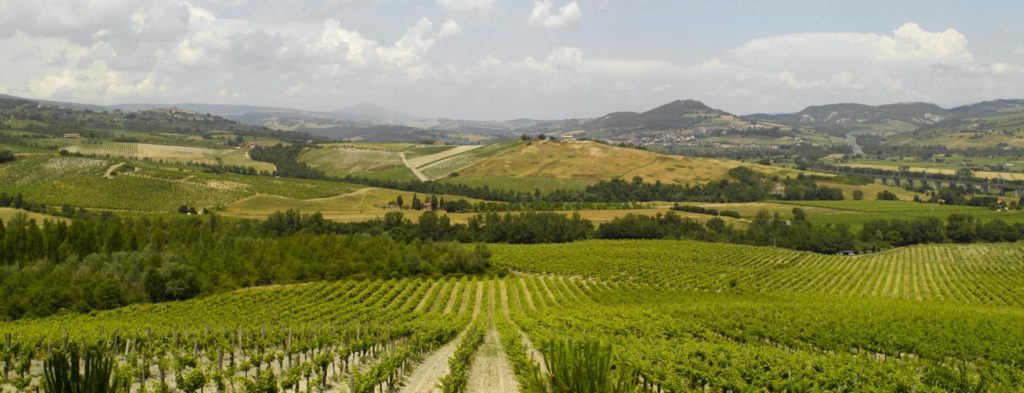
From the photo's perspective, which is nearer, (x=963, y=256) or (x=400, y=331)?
(x=400, y=331)

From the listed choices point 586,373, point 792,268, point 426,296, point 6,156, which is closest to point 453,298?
point 426,296

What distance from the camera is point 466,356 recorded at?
37.8 m

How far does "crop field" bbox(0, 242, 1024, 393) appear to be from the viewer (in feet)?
107

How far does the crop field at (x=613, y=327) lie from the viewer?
32.7 meters

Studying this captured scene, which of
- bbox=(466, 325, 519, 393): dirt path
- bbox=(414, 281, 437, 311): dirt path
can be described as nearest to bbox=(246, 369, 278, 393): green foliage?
bbox=(466, 325, 519, 393): dirt path

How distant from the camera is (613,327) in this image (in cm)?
5300

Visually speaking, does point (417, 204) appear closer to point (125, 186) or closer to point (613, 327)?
point (125, 186)

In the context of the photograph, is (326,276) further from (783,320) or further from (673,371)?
(673,371)

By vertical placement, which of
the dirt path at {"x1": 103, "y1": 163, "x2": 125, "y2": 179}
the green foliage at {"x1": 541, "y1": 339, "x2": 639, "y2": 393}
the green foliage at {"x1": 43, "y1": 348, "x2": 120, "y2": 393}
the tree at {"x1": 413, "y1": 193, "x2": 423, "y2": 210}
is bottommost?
the tree at {"x1": 413, "y1": 193, "x2": 423, "y2": 210}

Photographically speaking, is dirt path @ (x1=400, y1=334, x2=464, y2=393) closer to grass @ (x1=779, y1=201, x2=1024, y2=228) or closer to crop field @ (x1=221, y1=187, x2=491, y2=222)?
crop field @ (x1=221, y1=187, x2=491, y2=222)

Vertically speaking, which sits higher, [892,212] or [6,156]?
[6,156]

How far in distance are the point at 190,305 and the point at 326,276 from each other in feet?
73.1

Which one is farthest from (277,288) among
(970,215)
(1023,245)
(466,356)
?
(970,215)

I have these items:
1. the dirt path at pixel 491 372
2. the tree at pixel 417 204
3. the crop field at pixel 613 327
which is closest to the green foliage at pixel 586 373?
the crop field at pixel 613 327
